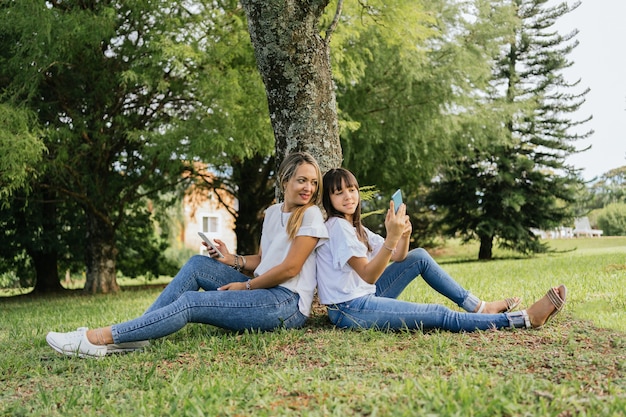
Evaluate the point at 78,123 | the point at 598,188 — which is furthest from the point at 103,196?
the point at 598,188

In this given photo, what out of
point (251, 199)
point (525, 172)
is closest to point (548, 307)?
point (251, 199)

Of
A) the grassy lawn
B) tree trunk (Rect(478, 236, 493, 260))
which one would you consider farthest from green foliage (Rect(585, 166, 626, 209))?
the grassy lawn

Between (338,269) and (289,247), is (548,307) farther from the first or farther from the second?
(289,247)

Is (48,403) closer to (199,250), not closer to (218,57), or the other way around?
(218,57)

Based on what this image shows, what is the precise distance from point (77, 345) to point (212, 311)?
908 millimetres

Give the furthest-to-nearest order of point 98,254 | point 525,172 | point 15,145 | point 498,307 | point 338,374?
1. point 525,172
2. point 98,254
3. point 15,145
4. point 498,307
5. point 338,374

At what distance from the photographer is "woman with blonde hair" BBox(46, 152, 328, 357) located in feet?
12.8

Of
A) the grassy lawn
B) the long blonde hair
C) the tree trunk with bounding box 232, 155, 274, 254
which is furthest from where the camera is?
the tree trunk with bounding box 232, 155, 274, 254

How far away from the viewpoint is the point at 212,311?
3.94 m

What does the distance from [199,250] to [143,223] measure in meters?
13.9

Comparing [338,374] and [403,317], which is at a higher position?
[403,317]

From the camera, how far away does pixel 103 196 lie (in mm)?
12562

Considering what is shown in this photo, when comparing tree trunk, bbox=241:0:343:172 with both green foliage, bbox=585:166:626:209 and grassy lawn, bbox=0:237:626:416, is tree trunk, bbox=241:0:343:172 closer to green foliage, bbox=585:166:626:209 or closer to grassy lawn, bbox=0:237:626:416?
grassy lawn, bbox=0:237:626:416

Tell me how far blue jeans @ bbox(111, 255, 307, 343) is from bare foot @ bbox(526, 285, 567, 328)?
153 cm
